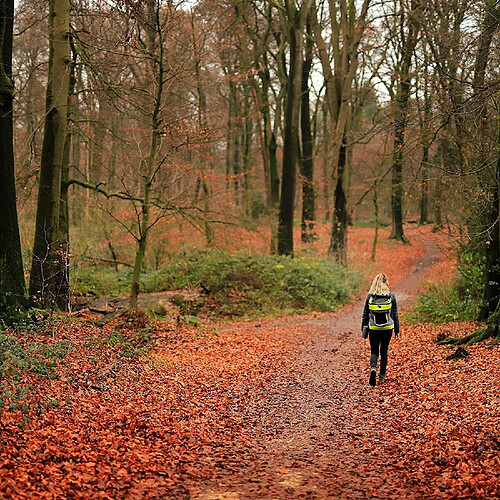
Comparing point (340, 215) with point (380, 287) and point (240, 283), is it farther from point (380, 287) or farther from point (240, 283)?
point (380, 287)

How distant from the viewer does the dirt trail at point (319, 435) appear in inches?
197

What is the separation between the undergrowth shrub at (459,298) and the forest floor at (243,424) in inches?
110

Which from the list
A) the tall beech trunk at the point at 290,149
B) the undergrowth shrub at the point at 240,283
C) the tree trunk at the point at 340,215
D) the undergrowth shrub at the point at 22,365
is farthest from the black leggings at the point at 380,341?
the tree trunk at the point at 340,215

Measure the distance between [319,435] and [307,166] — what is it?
24.0 m

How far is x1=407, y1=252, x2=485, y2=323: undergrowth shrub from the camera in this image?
13531 millimetres

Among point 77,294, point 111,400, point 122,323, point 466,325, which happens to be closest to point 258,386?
point 111,400

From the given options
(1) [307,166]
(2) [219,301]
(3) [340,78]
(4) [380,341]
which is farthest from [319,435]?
(1) [307,166]

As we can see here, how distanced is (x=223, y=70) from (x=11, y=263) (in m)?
20.1

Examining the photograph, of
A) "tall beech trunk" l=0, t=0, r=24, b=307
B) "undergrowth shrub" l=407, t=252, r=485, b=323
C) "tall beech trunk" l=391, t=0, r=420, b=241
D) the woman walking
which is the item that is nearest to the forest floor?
the woman walking

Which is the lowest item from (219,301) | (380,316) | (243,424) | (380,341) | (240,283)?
(243,424)

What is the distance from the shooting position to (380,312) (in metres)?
8.78

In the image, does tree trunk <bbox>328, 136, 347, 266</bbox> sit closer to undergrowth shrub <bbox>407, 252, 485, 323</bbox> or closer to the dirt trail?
undergrowth shrub <bbox>407, 252, 485, 323</bbox>

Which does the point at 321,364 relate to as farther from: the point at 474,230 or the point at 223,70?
the point at 223,70

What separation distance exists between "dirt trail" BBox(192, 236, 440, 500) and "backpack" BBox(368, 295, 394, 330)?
0.94 m
